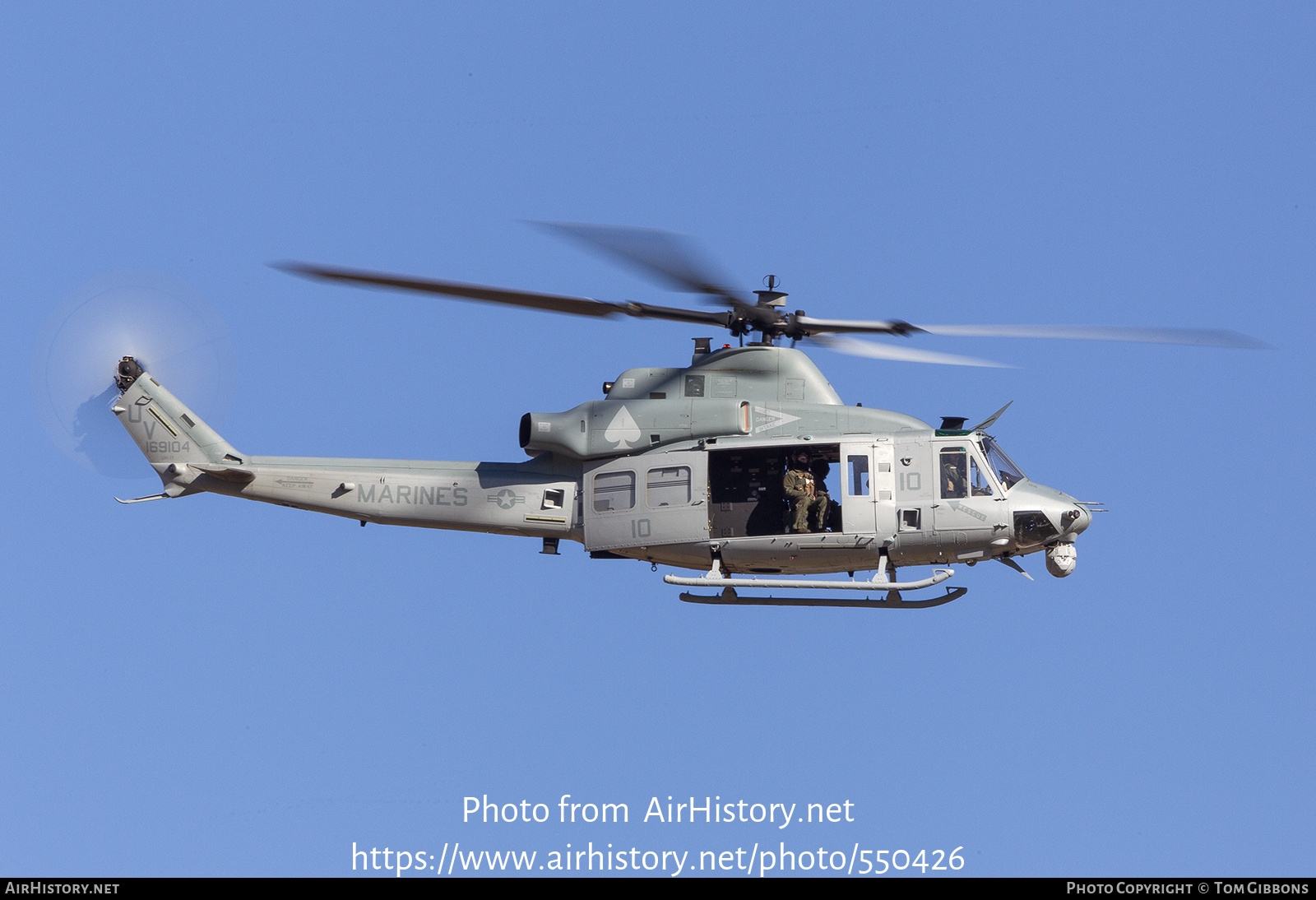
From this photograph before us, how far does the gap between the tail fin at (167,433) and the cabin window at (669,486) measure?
19.2 feet

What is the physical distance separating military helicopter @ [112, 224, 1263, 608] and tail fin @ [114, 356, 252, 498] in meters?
0.05

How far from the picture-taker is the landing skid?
17062 mm

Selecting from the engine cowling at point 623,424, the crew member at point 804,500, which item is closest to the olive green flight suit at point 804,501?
the crew member at point 804,500

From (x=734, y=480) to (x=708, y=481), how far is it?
43 cm

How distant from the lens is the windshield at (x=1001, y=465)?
1756cm

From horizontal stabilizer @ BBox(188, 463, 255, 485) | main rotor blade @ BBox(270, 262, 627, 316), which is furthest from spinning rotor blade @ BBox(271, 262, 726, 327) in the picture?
horizontal stabilizer @ BBox(188, 463, 255, 485)

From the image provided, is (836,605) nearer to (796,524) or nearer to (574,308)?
(796,524)

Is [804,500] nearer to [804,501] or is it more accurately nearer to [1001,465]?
[804,501]

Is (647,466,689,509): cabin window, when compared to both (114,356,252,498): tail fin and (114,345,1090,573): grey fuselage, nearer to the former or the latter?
(114,345,1090,573): grey fuselage

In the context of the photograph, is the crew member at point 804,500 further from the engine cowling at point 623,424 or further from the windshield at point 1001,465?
the windshield at point 1001,465

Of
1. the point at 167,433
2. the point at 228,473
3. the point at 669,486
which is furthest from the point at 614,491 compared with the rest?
the point at 167,433

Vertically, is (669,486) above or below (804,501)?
above

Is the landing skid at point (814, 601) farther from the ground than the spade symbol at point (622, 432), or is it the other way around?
the spade symbol at point (622, 432)

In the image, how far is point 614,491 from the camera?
59.1ft
